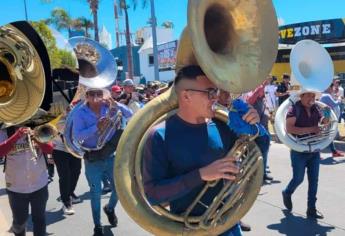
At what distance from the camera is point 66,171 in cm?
617

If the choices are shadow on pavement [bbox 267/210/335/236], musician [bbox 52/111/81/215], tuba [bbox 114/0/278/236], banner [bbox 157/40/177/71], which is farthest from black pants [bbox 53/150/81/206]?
banner [bbox 157/40/177/71]

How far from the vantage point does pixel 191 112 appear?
8.05 feet

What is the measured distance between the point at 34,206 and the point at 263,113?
415 cm

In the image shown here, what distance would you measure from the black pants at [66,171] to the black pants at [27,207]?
2156mm

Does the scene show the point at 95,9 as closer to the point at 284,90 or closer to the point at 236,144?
the point at 284,90

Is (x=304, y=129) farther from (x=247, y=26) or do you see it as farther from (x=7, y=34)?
(x=7, y=34)

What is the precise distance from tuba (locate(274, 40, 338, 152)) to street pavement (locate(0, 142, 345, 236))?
2.65 feet

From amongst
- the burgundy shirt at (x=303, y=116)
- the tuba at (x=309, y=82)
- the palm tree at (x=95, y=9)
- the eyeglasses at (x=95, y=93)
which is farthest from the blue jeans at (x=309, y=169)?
the palm tree at (x=95, y=9)

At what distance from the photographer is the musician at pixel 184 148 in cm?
236

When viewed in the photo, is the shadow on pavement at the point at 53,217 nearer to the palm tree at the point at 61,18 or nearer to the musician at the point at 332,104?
the musician at the point at 332,104

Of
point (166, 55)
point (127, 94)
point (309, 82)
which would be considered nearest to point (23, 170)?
point (309, 82)

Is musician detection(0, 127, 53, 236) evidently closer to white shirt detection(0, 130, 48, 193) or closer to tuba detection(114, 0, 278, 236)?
white shirt detection(0, 130, 48, 193)

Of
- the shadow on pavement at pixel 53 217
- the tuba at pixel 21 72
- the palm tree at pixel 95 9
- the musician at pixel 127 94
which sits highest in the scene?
the palm tree at pixel 95 9

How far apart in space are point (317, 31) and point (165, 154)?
25.8 m
